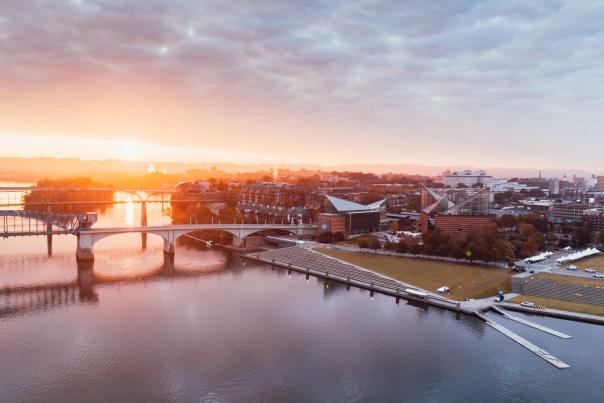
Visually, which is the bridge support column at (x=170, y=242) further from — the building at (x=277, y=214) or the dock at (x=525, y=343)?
the dock at (x=525, y=343)

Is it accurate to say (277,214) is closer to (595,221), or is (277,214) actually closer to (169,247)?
(169,247)

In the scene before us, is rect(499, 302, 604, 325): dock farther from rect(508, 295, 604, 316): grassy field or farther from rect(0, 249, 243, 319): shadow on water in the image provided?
rect(0, 249, 243, 319): shadow on water

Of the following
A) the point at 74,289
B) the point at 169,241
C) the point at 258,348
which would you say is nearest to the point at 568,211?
the point at 169,241

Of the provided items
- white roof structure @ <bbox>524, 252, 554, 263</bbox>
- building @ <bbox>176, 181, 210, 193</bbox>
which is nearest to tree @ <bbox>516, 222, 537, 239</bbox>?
white roof structure @ <bbox>524, 252, 554, 263</bbox>

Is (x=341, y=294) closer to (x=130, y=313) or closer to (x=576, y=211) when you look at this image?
(x=130, y=313)

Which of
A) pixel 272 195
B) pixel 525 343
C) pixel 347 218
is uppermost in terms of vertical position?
pixel 272 195

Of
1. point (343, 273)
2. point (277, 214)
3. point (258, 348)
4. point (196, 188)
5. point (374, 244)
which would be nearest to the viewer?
point (258, 348)

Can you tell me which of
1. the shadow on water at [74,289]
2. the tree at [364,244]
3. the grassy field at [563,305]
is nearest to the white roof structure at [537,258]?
the grassy field at [563,305]
